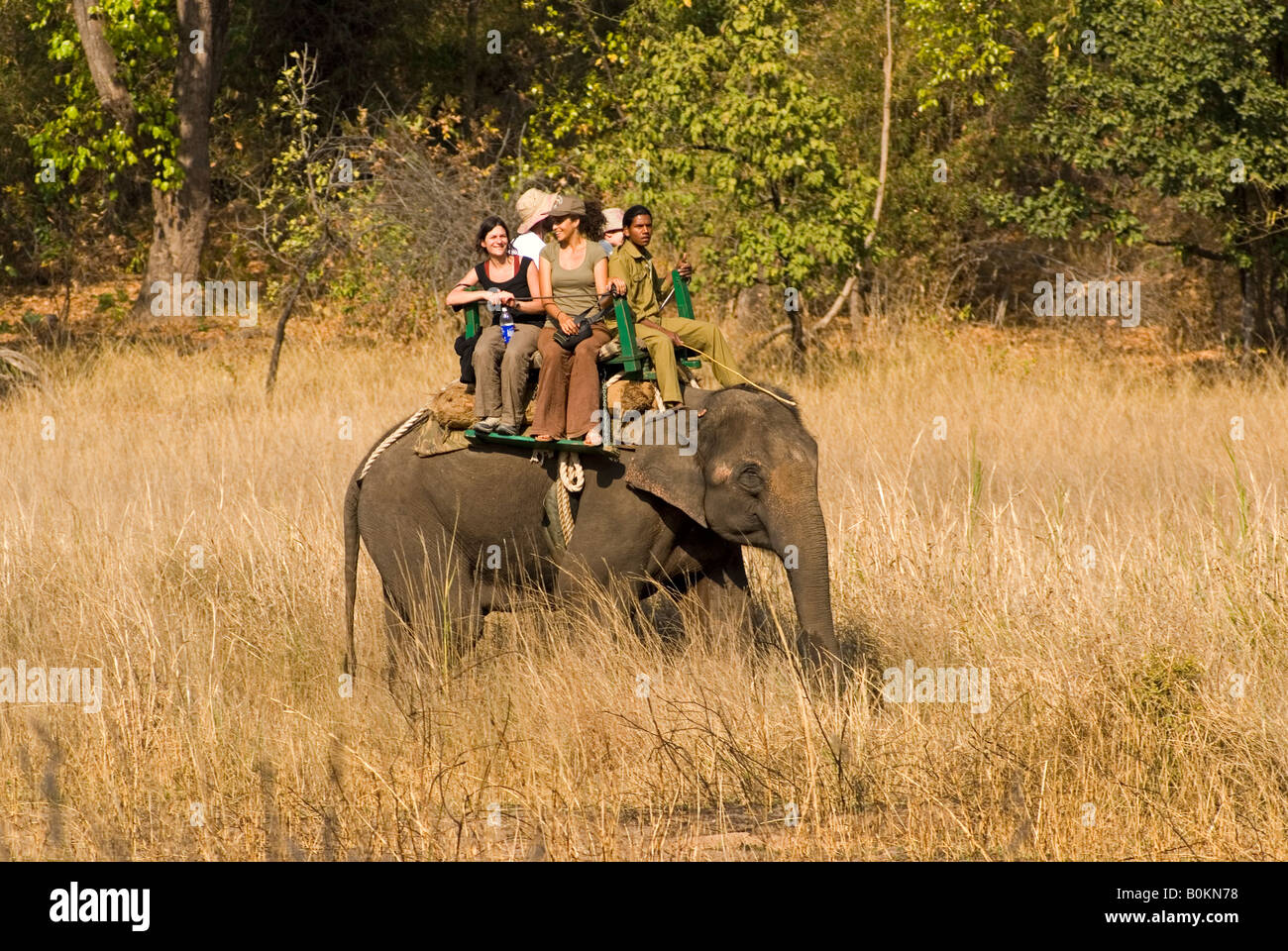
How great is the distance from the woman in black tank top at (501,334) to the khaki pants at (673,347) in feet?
1.55

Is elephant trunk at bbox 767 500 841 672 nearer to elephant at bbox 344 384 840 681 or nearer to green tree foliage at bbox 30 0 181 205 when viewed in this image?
elephant at bbox 344 384 840 681

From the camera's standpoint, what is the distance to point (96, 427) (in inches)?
525

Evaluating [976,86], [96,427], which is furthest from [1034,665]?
[976,86]

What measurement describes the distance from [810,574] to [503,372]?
1.47m

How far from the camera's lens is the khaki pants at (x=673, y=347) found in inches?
256

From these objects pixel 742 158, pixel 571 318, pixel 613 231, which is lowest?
pixel 571 318

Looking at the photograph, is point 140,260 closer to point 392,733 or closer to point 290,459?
point 290,459

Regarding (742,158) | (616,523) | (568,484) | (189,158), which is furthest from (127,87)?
(616,523)

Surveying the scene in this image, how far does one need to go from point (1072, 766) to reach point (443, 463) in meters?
2.79

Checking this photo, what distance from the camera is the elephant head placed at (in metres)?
6.09

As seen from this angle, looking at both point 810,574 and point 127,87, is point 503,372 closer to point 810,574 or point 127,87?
point 810,574

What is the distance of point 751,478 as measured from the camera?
20.4ft

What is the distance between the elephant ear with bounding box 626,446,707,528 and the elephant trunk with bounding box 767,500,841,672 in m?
0.33

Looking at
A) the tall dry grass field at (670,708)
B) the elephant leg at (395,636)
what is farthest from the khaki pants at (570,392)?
the elephant leg at (395,636)
